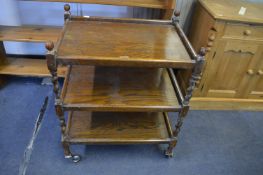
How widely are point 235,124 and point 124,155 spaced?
935mm

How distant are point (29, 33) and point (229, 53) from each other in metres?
1.49

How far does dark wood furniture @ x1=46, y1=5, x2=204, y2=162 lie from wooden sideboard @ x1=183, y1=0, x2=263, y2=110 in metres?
0.36

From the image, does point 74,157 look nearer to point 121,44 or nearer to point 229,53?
point 121,44

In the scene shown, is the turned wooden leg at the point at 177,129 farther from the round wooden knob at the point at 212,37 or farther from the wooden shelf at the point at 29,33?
the wooden shelf at the point at 29,33

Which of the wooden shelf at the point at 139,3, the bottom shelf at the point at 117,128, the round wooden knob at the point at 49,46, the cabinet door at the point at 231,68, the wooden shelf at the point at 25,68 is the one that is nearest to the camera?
the round wooden knob at the point at 49,46

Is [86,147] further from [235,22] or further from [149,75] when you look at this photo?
[235,22]

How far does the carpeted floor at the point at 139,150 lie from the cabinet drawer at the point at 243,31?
658 millimetres

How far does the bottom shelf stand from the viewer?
1251 mm

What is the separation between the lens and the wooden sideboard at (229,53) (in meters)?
1.40

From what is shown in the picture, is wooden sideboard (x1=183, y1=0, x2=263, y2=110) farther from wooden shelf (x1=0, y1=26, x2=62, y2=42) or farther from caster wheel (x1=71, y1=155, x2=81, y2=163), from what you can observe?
wooden shelf (x1=0, y1=26, x2=62, y2=42)

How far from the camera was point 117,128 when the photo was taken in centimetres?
132

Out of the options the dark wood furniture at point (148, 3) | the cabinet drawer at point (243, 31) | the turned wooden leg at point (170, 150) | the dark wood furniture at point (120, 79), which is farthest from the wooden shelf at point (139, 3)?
the turned wooden leg at point (170, 150)

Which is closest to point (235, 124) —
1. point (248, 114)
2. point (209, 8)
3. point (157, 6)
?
point (248, 114)

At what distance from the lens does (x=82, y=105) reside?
1064mm
